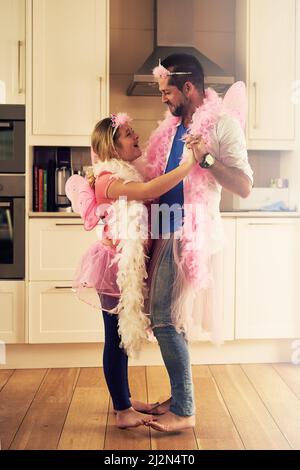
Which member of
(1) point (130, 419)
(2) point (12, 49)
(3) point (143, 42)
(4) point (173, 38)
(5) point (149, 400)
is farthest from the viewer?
(3) point (143, 42)

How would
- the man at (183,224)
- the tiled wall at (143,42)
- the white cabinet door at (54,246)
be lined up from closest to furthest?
the man at (183,224) < the white cabinet door at (54,246) < the tiled wall at (143,42)

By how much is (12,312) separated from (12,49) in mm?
1262

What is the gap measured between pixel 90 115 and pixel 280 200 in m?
1.08

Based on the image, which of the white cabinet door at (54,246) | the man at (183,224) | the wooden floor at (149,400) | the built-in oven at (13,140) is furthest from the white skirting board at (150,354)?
the man at (183,224)

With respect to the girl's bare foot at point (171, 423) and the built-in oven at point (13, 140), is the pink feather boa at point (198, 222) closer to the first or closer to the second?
the girl's bare foot at point (171, 423)

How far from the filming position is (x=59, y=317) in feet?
10.0

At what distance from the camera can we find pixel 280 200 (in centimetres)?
331

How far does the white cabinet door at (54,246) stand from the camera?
3.03 metres

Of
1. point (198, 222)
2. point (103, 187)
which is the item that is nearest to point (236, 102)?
point (198, 222)

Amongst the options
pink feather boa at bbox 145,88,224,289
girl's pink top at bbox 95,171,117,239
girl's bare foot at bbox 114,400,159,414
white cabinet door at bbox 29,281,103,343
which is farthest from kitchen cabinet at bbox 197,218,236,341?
girl's pink top at bbox 95,171,117,239

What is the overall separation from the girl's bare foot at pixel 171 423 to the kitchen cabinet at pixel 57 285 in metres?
0.97

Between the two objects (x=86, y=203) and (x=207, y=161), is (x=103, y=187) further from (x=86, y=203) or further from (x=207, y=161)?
(x=207, y=161)

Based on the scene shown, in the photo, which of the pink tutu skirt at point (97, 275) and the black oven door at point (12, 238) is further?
the black oven door at point (12, 238)
